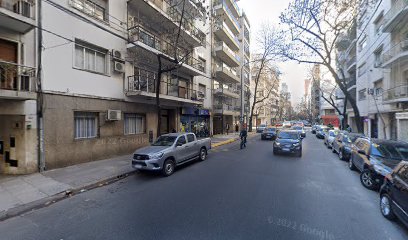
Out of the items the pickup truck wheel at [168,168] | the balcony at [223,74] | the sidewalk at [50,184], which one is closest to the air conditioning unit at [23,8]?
the sidewalk at [50,184]

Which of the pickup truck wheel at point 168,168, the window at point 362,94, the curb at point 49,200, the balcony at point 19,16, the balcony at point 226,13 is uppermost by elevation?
the balcony at point 226,13

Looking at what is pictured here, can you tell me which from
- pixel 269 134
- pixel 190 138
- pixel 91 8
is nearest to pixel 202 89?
pixel 269 134

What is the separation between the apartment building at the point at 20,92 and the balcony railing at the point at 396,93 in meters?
20.8

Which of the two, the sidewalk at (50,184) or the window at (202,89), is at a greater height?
the window at (202,89)

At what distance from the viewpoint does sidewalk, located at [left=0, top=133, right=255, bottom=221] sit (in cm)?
507

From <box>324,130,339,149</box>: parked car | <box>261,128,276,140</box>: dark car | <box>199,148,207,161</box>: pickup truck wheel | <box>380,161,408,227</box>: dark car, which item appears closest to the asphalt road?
<box>380,161,408,227</box>: dark car

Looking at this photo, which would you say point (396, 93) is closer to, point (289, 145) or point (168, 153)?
point (289, 145)

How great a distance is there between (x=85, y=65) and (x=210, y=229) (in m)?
9.87

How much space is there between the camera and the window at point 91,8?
9312mm

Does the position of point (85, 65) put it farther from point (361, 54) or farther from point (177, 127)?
point (361, 54)

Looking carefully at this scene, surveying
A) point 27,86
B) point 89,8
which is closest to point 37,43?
point 27,86

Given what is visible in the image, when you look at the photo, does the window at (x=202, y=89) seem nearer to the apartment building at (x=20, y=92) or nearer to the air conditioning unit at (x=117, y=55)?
the air conditioning unit at (x=117, y=55)

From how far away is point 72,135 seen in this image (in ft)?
29.0

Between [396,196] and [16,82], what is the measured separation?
38.4ft
